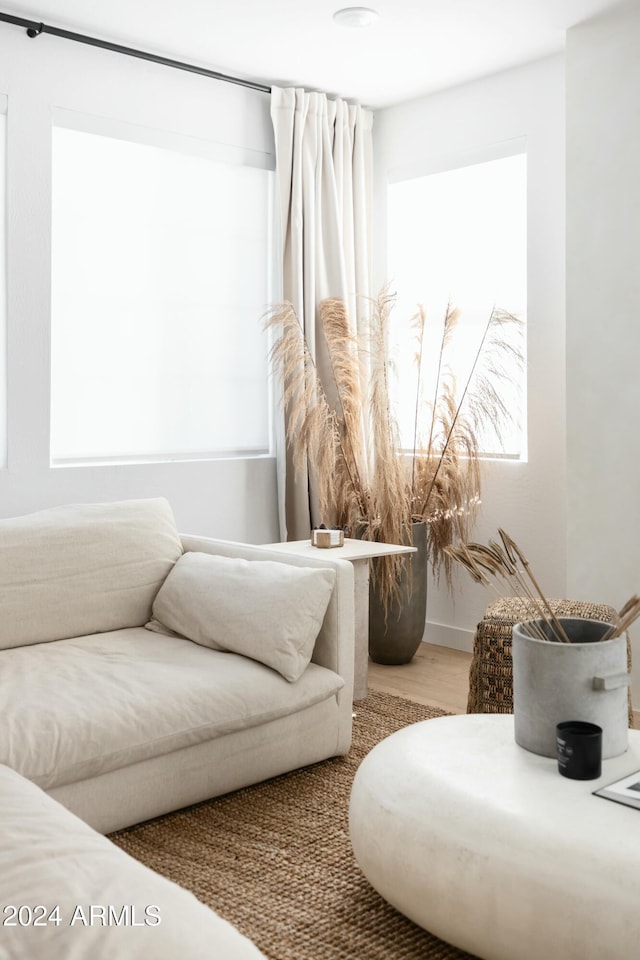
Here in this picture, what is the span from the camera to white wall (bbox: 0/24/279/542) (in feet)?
10.9

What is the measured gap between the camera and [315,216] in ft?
13.7

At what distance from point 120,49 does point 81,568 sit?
2.10 m

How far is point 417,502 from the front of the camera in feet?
13.2

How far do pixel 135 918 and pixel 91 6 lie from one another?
3.15m

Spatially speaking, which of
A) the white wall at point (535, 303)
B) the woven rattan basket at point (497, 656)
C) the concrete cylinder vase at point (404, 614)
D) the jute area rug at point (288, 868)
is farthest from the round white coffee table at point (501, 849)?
the white wall at point (535, 303)

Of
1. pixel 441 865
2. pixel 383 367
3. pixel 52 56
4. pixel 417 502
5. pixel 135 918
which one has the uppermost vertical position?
pixel 52 56

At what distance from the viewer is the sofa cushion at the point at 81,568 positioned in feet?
8.95

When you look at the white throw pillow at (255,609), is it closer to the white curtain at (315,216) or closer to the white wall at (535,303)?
the white curtain at (315,216)

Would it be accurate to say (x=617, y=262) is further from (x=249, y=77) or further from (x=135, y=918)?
(x=135, y=918)

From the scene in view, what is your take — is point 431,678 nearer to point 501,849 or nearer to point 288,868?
point 288,868

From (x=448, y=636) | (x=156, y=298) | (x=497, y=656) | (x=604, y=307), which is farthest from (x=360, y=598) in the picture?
(x=156, y=298)

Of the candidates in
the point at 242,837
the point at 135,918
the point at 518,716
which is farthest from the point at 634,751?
the point at 135,918

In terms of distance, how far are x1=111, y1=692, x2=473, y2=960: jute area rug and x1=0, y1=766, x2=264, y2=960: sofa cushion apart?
0.58 m

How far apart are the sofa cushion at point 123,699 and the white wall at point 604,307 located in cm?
127
